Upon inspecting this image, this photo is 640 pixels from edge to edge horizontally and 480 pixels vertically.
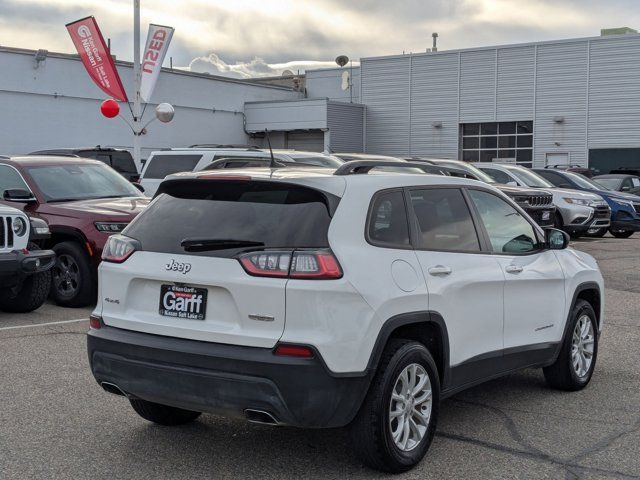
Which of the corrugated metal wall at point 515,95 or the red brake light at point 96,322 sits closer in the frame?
the red brake light at point 96,322

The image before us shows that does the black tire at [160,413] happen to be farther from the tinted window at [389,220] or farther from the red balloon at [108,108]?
the red balloon at [108,108]

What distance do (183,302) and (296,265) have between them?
706 mm

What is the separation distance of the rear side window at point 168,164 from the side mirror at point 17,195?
499 cm

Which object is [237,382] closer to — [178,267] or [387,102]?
[178,267]

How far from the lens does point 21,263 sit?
9.38 m

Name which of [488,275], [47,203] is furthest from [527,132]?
[488,275]

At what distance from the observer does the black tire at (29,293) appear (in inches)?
400

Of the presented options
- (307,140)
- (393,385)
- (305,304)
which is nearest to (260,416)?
(305,304)

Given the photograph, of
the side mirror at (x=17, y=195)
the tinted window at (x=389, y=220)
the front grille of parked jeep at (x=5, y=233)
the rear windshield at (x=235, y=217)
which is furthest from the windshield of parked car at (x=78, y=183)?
the tinted window at (x=389, y=220)

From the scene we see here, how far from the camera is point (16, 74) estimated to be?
32.8 meters

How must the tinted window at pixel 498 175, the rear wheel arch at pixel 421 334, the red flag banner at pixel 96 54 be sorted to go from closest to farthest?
the rear wheel arch at pixel 421 334, the tinted window at pixel 498 175, the red flag banner at pixel 96 54

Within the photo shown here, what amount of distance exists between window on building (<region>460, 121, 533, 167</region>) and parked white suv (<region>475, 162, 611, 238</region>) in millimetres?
23499

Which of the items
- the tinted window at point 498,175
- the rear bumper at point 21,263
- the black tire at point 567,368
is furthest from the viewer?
the tinted window at point 498,175

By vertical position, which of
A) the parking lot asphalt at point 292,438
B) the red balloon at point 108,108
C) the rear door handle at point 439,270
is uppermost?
the red balloon at point 108,108
